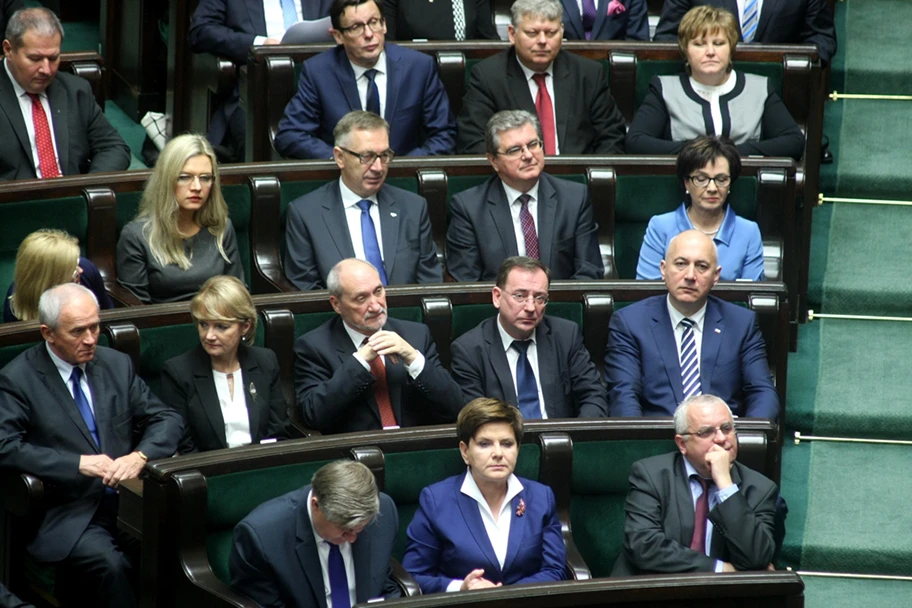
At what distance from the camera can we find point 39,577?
2139 millimetres

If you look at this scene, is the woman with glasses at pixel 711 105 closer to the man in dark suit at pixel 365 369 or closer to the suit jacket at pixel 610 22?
the suit jacket at pixel 610 22

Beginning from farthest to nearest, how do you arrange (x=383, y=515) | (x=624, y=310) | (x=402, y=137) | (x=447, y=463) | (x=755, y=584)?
(x=402, y=137) < (x=624, y=310) < (x=447, y=463) < (x=383, y=515) < (x=755, y=584)

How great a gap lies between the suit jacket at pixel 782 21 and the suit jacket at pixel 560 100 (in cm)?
38

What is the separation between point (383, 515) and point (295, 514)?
12cm

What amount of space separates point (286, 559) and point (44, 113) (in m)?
1.22

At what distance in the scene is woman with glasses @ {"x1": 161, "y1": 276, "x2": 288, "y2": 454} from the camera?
2225 millimetres

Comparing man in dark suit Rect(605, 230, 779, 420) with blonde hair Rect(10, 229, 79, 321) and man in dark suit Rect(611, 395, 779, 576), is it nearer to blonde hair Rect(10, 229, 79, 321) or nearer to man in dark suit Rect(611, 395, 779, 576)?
man in dark suit Rect(611, 395, 779, 576)

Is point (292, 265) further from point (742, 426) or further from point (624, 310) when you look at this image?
point (742, 426)

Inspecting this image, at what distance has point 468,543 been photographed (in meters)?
2.04

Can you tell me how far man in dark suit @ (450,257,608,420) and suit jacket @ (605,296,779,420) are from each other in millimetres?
55

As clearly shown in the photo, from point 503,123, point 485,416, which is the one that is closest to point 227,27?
point 503,123

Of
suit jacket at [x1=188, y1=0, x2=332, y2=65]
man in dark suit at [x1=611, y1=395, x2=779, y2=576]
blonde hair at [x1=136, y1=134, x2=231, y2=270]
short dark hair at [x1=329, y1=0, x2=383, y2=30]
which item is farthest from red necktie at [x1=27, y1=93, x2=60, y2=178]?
man in dark suit at [x1=611, y1=395, x2=779, y2=576]

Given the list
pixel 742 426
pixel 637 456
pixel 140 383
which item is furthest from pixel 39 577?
pixel 742 426

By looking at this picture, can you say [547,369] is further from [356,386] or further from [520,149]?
[520,149]
